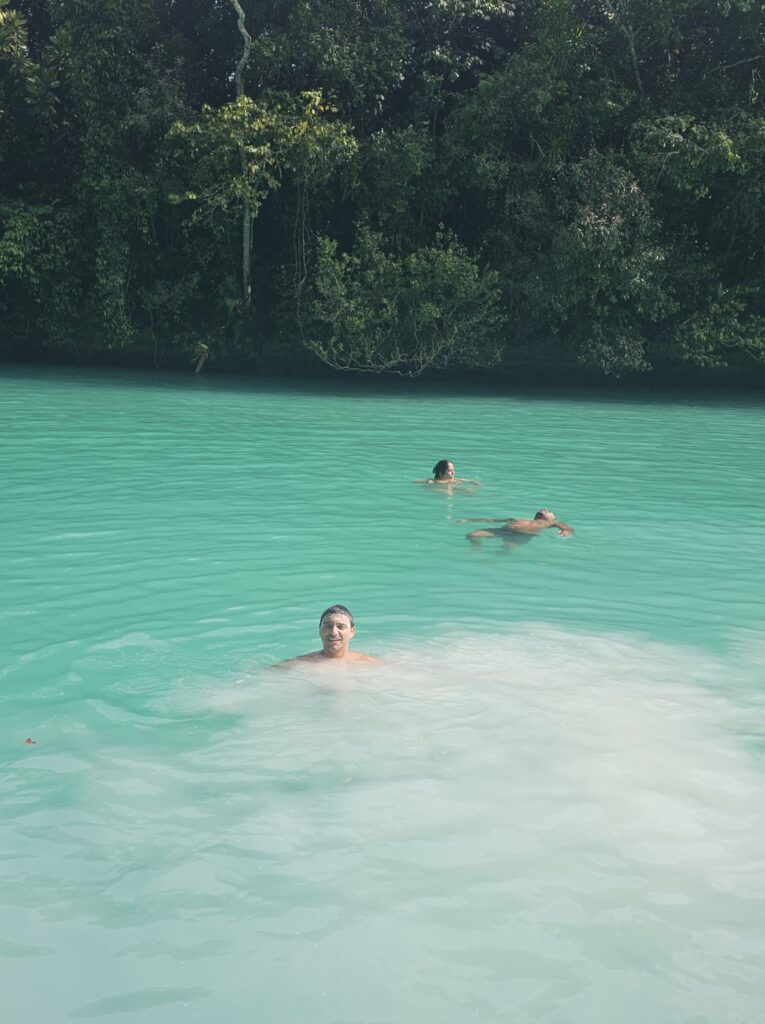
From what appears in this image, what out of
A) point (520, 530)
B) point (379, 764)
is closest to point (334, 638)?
point (379, 764)

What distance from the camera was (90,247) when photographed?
1101 inches

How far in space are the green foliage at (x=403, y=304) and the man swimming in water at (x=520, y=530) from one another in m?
15.6

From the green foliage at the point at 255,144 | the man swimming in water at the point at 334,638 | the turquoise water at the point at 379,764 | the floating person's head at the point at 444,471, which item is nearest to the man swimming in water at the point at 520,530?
the turquoise water at the point at 379,764

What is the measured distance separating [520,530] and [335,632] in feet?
14.1

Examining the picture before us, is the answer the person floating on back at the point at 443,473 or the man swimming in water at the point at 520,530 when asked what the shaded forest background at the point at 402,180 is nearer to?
the person floating on back at the point at 443,473

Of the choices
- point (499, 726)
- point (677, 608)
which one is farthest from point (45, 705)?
point (677, 608)

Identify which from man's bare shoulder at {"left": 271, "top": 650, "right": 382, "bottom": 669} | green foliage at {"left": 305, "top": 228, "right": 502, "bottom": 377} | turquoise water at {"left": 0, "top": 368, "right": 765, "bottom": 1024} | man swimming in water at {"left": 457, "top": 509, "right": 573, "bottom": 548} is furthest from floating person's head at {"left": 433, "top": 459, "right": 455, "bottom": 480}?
green foliage at {"left": 305, "top": 228, "right": 502, "bottom": 377}

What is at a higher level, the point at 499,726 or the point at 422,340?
the point at 422,340

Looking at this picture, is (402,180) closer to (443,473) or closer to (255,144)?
(255,144)

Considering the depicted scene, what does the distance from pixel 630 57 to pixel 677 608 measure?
2136cm

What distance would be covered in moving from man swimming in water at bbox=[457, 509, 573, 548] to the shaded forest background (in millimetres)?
14741

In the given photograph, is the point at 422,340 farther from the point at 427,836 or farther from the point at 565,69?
the point at 427,836

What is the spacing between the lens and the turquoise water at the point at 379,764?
3840 mm

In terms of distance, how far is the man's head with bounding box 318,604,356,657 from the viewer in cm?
679
